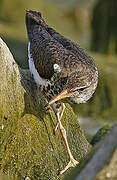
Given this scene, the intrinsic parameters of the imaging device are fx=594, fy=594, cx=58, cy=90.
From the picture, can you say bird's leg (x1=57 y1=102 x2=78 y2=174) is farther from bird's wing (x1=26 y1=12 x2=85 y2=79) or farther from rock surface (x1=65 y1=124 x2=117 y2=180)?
rock surface (x1=65 y1=124 x2=117 y2=180)

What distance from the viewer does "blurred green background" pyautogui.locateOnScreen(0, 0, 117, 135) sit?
60.1ft

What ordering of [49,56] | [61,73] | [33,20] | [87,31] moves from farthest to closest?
[87,31], [33,20], [49,56], [61,73]

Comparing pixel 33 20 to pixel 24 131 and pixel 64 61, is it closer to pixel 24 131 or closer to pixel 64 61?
pixel 64 61

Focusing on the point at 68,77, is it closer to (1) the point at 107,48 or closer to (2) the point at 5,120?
(2) the point at 5,120

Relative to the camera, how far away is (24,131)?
25.5 feet

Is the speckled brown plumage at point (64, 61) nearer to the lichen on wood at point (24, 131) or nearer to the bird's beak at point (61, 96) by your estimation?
the bird's beak at point (61, 96)

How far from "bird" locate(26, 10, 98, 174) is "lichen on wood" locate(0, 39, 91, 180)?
0.52ft

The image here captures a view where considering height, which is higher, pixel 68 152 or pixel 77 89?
pixel 77 89

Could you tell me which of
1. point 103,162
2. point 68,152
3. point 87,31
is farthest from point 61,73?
point 87,31

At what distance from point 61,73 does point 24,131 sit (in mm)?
983

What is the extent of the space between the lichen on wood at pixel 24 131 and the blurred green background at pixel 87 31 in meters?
8.57

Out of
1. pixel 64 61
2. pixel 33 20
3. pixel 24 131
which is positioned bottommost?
pixel 24 131

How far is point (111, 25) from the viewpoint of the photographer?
28219mm

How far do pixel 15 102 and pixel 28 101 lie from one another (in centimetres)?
38
